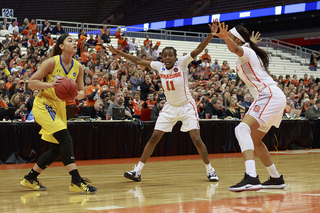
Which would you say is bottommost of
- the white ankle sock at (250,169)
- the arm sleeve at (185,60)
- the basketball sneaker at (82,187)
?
the basketball sneaker at (82,187)

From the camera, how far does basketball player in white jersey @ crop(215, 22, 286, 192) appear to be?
4.34 m

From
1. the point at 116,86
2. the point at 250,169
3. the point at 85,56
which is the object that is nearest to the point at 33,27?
the point at 85,56

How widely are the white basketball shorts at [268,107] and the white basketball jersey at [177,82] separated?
1.66 metres

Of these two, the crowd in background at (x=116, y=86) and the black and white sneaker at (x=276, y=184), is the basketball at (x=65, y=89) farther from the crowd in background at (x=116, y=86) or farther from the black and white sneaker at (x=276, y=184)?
the crowd in background at (x=116, y=86)

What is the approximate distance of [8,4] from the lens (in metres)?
36.3

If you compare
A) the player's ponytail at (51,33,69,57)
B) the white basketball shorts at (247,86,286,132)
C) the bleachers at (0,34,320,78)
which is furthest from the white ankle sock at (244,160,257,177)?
the bleachers at (0,34,320,78)

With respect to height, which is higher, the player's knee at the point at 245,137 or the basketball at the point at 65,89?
the basketball at the point at 65,89

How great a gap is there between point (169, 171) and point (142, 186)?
1.90m

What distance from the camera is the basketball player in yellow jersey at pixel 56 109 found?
15.9 ft

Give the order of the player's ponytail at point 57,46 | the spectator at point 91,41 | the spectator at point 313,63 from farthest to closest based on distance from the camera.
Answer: the spectator at point 313,63 < the spectator at point 91,41 < the player's ponytail at point 57,46

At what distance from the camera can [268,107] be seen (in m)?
4.52

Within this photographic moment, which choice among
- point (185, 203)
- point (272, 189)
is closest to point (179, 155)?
point (272, 189)

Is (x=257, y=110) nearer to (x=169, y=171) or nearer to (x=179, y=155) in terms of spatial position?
(x=169, y=171)

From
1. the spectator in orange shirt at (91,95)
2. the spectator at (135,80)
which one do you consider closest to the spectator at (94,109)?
the spectator in orange shirt at (91,95)
